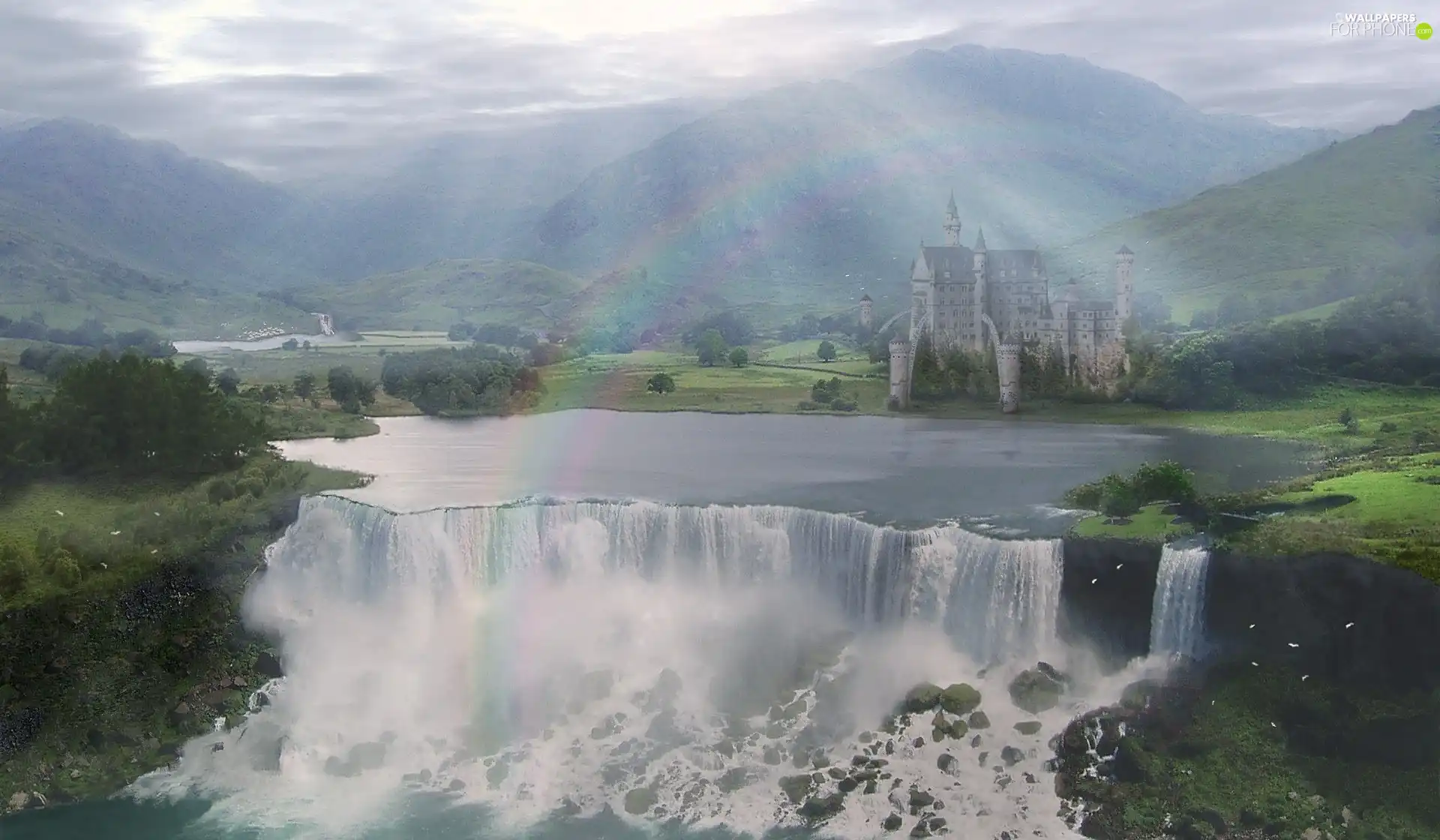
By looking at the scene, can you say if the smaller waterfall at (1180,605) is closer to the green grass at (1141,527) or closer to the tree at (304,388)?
the green grass at (1141,527)

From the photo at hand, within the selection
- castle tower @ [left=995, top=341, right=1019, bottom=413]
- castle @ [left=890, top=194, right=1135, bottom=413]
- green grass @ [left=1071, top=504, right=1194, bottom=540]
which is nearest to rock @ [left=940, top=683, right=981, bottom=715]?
green grass @ [left=1071, top=504, right=1194, bottom=540]

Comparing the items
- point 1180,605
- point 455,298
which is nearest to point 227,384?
point 1180,605

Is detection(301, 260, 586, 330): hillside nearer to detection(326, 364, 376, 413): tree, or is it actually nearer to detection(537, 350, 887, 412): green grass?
detection(537, 350, 887, 412): green grass

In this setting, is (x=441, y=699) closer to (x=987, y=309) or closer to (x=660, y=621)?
→ (x=660, y=621)

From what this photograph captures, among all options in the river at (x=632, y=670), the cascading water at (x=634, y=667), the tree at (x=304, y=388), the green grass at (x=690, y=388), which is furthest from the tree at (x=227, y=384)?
the cascading water at (x=634, y=667)

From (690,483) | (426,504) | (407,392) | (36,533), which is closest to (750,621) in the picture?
(690,483)

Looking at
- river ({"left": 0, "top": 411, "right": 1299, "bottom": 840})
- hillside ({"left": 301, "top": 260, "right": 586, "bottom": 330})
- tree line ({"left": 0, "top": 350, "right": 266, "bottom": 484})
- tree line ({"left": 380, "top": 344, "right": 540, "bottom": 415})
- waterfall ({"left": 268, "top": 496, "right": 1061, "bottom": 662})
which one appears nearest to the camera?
river ({"left": 0, "top": 411, "right": 1299, "bottom": 840})

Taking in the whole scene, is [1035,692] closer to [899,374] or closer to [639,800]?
[639,800]
